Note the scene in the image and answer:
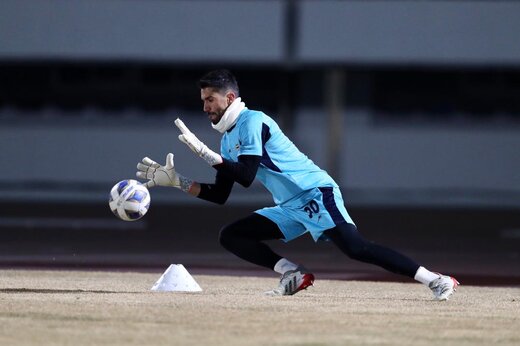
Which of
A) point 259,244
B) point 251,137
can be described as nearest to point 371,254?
point 259,244

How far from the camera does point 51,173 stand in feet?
96.5

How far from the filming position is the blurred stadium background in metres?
28.8

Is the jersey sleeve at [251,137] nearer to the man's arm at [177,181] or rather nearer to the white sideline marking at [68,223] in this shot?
the man's arm at [177,181]

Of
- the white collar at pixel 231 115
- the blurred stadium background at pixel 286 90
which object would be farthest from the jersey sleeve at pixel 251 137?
the blurred stadium background at pixel 286 90

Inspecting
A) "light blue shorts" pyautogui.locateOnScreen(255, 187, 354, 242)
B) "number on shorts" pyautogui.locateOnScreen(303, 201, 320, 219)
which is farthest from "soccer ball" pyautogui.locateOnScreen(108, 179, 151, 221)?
"number on shorts" pyautogui.locateOnScreen(303, 201, 320, 219)

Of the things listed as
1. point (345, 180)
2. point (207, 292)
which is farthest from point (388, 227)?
point (207, 292)

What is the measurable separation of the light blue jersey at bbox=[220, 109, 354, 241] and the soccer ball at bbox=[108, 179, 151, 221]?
85 cm

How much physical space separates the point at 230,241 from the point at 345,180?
18429mm

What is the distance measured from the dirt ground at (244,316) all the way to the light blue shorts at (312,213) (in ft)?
1.96

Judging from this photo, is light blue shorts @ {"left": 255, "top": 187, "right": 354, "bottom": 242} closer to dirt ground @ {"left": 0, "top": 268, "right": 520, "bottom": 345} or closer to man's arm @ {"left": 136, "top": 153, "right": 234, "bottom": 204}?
man's arm @ {"left": 136, "top": 153, "right": 234, "bottom": 204}

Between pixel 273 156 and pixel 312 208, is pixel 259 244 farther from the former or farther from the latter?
pixel 273 156

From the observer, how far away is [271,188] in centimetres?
1102

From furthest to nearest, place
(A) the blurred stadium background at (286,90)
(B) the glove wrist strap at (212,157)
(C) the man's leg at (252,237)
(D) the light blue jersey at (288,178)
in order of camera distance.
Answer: (A) the blurred stadium background at (286,90) < (C) the man's leg at (252,237) < (D) the light blue jersey at (288,178) < (B) the glove wrist strap at (212,157)

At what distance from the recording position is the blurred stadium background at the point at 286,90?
28.8 m
